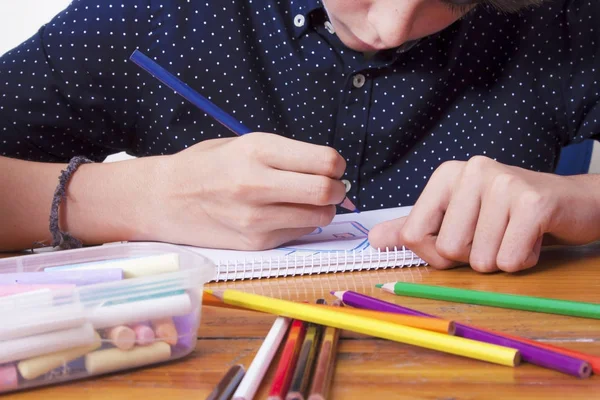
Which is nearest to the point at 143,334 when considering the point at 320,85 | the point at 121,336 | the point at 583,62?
the point at 121,336

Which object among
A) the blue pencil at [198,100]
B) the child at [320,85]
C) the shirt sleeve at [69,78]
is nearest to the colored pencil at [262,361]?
the blue pencil at [198,100]

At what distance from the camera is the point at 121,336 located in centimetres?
38

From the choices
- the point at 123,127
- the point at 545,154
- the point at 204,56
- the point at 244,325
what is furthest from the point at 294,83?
→ the point at 244,325

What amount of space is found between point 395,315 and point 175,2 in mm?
655

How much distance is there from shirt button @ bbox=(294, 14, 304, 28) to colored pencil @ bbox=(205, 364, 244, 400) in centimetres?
62

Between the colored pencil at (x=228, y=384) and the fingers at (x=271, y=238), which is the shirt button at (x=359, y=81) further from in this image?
the colored pencil at (x=228, y=384)

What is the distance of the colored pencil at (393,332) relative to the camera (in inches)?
14.9

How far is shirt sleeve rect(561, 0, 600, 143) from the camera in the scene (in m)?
0.93

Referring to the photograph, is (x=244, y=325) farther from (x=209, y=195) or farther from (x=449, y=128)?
(x=449, y=128)

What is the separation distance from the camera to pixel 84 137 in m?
0.98

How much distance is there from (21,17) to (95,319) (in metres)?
1.46

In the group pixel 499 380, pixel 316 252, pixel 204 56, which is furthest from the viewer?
pixel 204 56

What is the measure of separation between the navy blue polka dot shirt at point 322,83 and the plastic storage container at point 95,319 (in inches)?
21.6

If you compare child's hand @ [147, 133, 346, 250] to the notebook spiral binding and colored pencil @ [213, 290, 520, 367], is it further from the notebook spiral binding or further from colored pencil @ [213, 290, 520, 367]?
colored pencil @ [213, 290, 520, 367]
